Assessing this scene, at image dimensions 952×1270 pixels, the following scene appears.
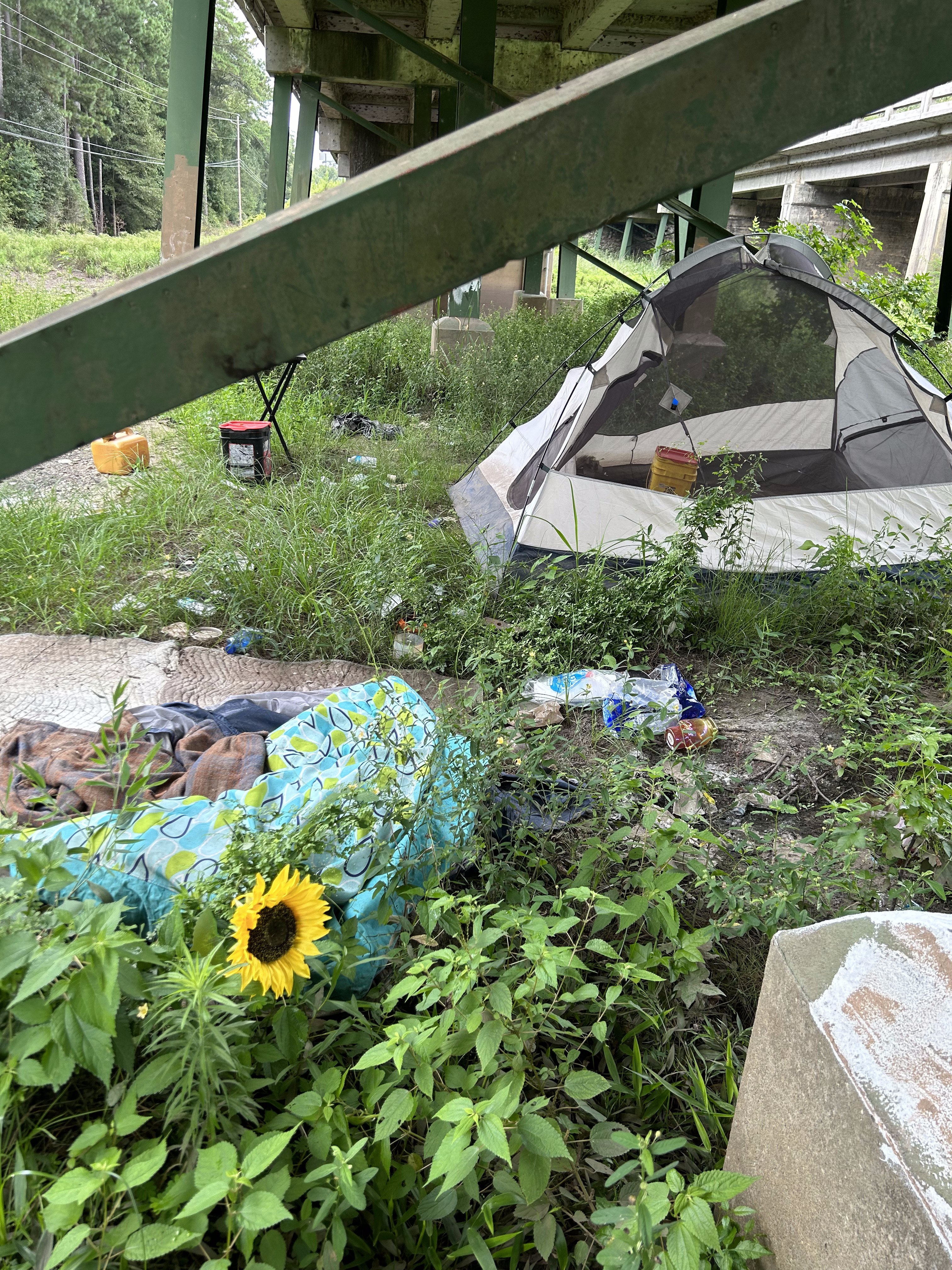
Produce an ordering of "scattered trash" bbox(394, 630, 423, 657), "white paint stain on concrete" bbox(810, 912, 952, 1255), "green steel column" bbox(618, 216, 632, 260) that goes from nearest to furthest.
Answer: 1. "white paint stain on concrete" bbox(810, 912, 952, 1255)
2. "scattered trash" bbox(394, 630, 423, 657)
3. "green steel column" bbox(618, 216, 632, 260)

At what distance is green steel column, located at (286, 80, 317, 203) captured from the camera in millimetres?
9430

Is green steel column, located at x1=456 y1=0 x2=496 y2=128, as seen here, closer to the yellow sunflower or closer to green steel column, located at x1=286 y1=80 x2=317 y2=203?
the yellow sunflower

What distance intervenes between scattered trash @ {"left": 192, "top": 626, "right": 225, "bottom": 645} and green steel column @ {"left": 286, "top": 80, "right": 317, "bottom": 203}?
7297 millimetres

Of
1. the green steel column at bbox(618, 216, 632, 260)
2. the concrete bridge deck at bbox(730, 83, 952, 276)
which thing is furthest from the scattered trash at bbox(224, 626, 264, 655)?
the green steel column at bbox(618, 216, 632, 260)

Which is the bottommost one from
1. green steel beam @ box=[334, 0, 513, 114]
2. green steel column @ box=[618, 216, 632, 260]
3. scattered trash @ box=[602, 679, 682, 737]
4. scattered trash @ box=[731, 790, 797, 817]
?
scattered trash @ box=[731, 790, 797, 817]

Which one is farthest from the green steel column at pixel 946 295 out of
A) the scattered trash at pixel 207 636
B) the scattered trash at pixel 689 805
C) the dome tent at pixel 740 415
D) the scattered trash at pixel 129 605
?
the scattered trash at pixel 129 605

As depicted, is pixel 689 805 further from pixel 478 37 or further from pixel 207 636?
pixel 478 37

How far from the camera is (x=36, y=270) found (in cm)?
1692

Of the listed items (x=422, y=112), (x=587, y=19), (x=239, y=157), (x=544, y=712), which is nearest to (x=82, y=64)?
(x=239, y=157)

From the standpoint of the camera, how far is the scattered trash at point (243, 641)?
11.8 ft

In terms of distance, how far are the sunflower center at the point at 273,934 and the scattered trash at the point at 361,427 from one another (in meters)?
5.44

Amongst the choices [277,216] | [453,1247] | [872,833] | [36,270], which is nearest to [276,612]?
[872,833]

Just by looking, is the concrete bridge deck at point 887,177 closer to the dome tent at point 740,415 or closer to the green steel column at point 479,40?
the dome tent at point 740,415

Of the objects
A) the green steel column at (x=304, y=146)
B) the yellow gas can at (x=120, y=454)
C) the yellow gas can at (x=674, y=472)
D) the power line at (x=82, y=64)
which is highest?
the power line at (x=82, y=64)
